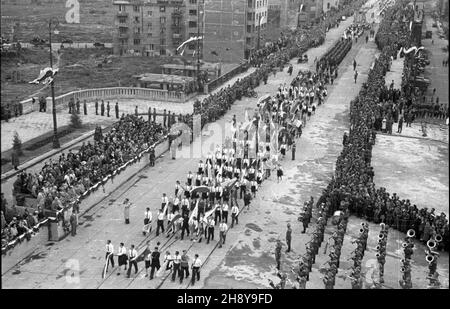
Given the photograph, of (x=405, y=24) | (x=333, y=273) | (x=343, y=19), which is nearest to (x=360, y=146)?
(x=333, y=273)

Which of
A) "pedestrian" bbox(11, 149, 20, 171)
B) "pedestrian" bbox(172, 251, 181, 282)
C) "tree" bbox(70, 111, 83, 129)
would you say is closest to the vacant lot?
"tree" bbox(70, 111, 83, 129)

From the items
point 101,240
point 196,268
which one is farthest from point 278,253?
point 101,240

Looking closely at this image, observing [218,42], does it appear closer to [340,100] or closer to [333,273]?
[340,100]

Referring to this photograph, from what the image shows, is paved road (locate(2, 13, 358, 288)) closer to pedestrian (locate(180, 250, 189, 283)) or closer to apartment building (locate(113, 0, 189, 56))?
pedestrian (locate(180, 250, 189, 283))

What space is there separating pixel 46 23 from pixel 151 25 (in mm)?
57149

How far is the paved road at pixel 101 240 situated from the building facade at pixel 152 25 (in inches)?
2034

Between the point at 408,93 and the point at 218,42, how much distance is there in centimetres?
3241

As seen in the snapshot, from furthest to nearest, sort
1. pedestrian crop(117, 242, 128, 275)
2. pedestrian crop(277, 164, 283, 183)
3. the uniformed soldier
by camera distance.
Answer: pedestrian crop(277, 164, 283, 183) → the uniformed soldier → pedestrian crop(117, 242, 128, 275)

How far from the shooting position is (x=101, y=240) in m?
23.6

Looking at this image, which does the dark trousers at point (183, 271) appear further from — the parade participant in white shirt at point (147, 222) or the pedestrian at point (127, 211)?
the pedestrian at point (127, 211)

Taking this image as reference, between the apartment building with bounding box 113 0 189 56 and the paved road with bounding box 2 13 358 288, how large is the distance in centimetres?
5172

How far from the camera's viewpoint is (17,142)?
1259 inches

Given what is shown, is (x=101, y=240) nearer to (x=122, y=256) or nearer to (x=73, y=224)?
(x=73, y=224)

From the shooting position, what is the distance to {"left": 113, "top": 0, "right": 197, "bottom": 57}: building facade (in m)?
82.3
